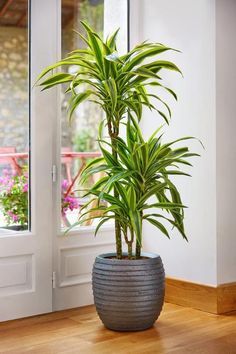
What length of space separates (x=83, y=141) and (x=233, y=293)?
133cm

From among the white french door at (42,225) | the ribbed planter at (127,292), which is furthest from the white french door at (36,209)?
the ribbed planter at (127,292)

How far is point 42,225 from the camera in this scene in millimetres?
3670

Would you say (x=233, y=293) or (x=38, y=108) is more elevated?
(x=38, y=108)

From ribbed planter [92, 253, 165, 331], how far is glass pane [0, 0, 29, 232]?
2.14ft

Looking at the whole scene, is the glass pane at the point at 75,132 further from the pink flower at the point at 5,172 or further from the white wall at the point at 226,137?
the white wall at the point at 226,137

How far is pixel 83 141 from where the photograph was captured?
3.92 m

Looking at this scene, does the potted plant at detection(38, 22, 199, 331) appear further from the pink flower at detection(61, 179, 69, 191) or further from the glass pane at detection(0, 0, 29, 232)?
the pink flower at detection(61, 179, 69, 191)

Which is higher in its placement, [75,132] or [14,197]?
[75,132]

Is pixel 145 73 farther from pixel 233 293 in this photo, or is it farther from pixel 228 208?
pixel 233 293

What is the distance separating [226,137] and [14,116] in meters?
1.28

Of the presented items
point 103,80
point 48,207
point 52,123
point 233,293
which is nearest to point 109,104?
point 103,80

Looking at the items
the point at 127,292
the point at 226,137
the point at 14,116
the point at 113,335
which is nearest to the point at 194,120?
the point at 226,137

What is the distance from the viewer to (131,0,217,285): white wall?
3.70 m

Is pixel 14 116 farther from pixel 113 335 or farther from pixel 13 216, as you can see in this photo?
pixel 113 335
